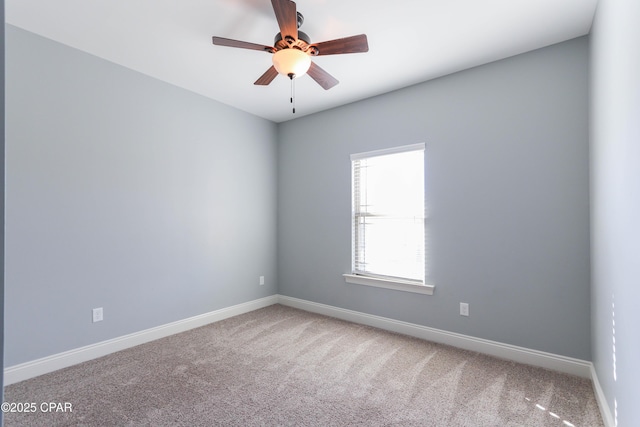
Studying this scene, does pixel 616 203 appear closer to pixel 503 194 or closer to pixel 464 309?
pixel 503 194

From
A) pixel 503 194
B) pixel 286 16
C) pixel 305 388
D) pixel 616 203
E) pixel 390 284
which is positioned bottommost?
pixel 305 388

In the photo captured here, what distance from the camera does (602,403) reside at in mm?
1961

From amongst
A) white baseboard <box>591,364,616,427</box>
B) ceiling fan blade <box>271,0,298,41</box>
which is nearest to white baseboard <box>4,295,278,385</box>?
ceiling fan blade <box>271,0,298,41</box>

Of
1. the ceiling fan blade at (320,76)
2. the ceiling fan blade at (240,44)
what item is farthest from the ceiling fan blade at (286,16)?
the ceiling fan blade at (320,76)

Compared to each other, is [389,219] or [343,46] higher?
[343,46]

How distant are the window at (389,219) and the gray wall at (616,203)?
1351 millimetres

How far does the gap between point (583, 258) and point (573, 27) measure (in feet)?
5.68

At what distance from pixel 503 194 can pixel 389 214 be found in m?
1.13

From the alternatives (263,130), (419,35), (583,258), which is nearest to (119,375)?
(263,130)

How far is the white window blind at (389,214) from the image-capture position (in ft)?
10.7

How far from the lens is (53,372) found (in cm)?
246

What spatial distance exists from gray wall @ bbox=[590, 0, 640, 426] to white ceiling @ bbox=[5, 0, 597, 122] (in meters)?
0.49

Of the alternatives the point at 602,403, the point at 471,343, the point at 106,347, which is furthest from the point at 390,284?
the point at 106,347

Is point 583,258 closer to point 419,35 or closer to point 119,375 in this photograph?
point 419,35
